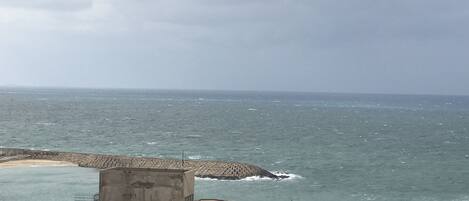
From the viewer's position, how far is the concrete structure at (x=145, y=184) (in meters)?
28.2

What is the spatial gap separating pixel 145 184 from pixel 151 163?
51893 mm

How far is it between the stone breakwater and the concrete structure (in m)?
41.7

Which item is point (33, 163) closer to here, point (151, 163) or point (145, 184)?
point (151, 163)

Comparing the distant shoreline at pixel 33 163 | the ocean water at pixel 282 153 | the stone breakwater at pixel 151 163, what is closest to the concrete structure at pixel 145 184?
the ocean water at pixel 282 153

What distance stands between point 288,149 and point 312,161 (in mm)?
16917

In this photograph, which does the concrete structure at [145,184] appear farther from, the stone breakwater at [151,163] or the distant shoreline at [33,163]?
the distant shoreline at [33,163]

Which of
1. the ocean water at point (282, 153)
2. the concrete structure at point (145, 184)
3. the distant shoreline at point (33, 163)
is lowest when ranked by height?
the ocean water at point (282, 153)

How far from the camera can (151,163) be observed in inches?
3147

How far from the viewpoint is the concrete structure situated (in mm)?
28219

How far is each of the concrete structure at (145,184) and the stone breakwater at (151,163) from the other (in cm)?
4168

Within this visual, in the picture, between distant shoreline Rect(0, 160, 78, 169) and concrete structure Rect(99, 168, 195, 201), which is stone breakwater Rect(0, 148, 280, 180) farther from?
concrete structure Rect(99, 168, 195, 201)

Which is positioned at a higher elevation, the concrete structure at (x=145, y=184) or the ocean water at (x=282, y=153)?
the concrete structure at (x=145, y=184)

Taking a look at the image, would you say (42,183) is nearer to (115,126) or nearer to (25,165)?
(25,165)

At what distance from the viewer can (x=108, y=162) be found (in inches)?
3164
